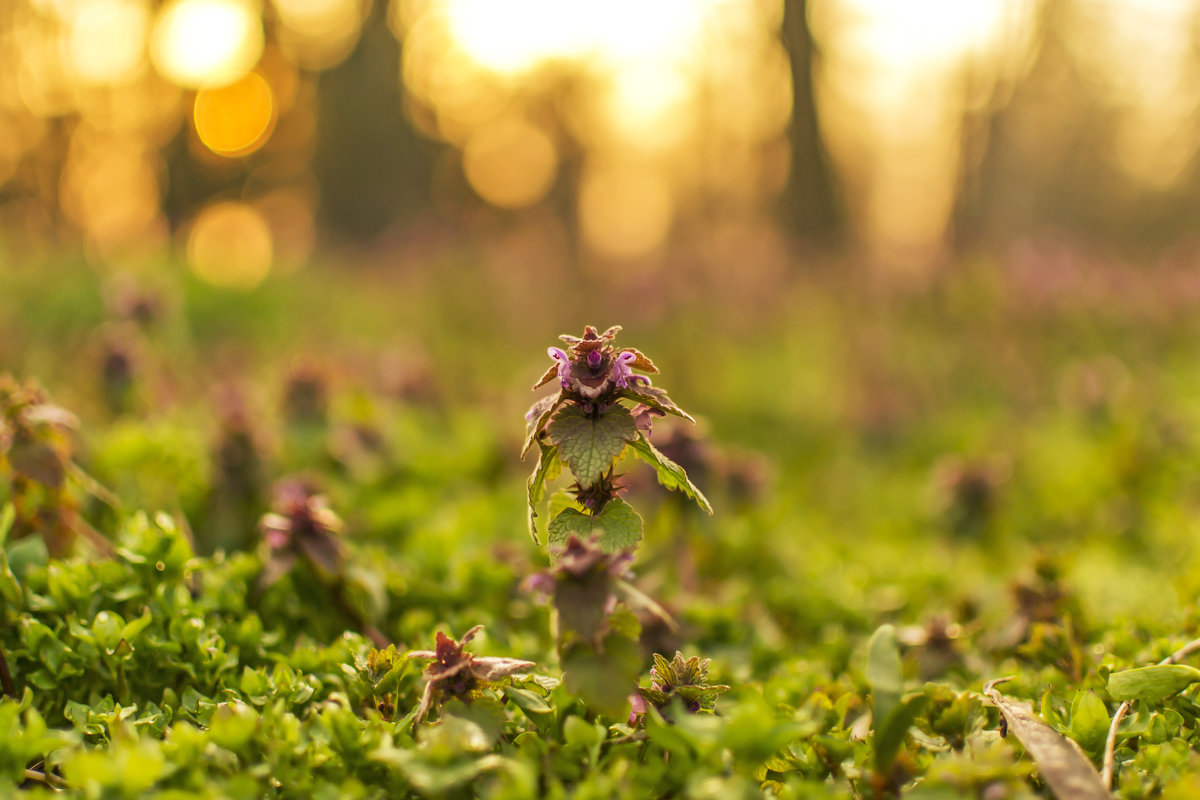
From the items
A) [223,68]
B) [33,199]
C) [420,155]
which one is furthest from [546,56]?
[33,199]

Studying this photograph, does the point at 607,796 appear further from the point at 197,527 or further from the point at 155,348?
the point at 155,348

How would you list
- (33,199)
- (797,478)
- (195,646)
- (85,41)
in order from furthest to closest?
(33,199), (85,41), (797,478), (195,646)

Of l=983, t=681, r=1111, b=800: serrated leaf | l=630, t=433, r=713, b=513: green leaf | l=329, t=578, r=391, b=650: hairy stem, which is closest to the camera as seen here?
l=983, t=681, r=1111, b=800: serrated leaf

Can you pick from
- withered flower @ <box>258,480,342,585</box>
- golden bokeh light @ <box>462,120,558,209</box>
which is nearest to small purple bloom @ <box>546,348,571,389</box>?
withered flower @ <box>258,480,342,585</box>

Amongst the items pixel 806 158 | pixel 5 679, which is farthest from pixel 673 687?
pixel 806 158

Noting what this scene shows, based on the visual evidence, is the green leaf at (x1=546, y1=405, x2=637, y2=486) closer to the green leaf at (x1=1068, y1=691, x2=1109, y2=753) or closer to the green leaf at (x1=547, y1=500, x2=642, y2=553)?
the green leaf at (x1=547, y1=500, x2=642, y2=553)

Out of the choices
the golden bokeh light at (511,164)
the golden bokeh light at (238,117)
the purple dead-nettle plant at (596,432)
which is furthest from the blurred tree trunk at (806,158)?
the golden bokeh light at (238,117)

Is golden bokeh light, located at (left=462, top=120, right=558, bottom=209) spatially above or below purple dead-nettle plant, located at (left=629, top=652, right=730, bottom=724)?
above
